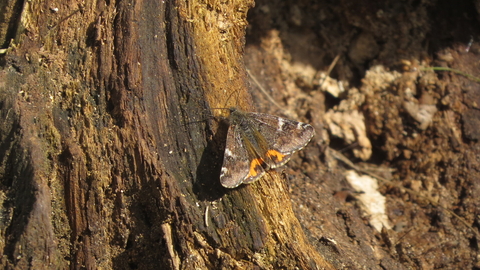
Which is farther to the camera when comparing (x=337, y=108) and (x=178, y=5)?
(x=337, y=108)

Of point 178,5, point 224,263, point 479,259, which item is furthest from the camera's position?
point 479,259

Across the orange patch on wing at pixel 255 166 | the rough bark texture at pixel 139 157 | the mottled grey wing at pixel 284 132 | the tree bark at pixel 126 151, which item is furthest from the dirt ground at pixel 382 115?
the tree bark at pixel 126 151

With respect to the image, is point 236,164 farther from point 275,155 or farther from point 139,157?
point 139,157

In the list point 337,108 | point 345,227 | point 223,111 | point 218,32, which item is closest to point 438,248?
point 345,227

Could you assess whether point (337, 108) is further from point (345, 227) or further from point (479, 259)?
point (479, 259)

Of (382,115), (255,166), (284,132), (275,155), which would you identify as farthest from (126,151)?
(382,115)

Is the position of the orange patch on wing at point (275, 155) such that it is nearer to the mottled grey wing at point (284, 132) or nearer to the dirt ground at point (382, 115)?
the mottled grey wing at point (284, 132)

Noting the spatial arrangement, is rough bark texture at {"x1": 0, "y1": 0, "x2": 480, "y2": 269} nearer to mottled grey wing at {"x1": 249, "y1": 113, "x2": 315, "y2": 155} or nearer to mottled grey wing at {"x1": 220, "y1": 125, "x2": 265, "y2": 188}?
mottled grey wing at {"x1": 220, "y1": 125, "x2": 265, "y2": 188}
